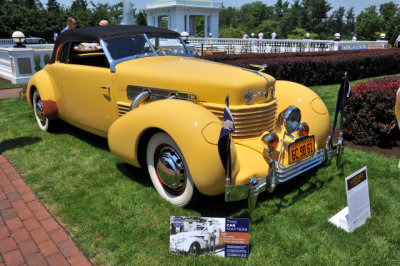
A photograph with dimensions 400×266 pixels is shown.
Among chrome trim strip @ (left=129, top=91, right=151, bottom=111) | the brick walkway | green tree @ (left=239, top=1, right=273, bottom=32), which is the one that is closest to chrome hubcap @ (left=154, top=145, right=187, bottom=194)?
chrome trim strip @ (left=129, top=91, right=151, bottom=111)

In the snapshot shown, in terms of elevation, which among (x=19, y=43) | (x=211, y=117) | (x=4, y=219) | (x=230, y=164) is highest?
(x=19, y=43)

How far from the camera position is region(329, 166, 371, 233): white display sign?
117 inches

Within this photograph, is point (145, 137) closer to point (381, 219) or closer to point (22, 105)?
point (381, 219)

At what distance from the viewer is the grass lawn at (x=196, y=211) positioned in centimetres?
276

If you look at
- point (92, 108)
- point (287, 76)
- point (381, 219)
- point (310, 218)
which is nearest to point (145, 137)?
point (92, 108)

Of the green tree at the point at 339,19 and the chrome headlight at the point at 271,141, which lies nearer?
the chrome headlight at the point at 271,141

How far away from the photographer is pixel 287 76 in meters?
10.3

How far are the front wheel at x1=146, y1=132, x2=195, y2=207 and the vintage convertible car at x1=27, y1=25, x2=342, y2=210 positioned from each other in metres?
0.01

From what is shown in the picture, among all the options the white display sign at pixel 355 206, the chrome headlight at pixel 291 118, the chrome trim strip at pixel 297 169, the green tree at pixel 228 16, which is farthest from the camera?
the green tree at pixel 228 16

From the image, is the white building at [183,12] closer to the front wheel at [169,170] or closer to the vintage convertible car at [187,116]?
the vintage convertible car at [187,116]

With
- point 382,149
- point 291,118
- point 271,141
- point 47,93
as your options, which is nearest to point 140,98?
point 271,141

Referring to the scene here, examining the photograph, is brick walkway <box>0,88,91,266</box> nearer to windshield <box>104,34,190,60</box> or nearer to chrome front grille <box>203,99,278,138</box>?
chrome front grille <box>203,99,278,138</box>

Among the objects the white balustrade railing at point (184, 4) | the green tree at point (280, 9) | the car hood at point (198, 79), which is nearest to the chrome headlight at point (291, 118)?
the car hood at point (198, 79)

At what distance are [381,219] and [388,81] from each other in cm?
359
